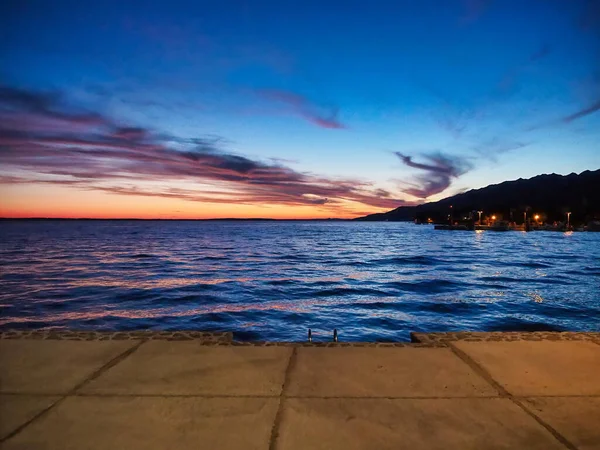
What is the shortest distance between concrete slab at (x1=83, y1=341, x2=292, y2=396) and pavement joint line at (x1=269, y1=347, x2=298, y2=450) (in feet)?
0.20

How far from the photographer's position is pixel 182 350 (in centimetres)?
566

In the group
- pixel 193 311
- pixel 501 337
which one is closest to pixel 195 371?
pixel 501 337

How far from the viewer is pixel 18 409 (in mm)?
3904

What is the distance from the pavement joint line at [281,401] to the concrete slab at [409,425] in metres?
0.05

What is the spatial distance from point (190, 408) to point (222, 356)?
1.51 meters

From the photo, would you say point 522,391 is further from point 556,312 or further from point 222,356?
point 556,312

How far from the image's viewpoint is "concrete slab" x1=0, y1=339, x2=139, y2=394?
14.7 ft

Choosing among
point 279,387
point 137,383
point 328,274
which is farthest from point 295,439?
point 328,274

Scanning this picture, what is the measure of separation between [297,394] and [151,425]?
1542 mm

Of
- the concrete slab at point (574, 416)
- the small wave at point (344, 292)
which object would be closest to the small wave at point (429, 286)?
the small wave at point (344, 292)

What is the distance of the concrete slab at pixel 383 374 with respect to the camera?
428 cm

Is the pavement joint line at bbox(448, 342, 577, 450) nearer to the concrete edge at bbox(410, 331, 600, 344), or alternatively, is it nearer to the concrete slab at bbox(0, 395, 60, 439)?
the concrete edge at bbox(410, 331, 600, 344)

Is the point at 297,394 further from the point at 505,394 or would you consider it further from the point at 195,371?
the point at 505,394

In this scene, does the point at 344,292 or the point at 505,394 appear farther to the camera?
the point at 344,292
